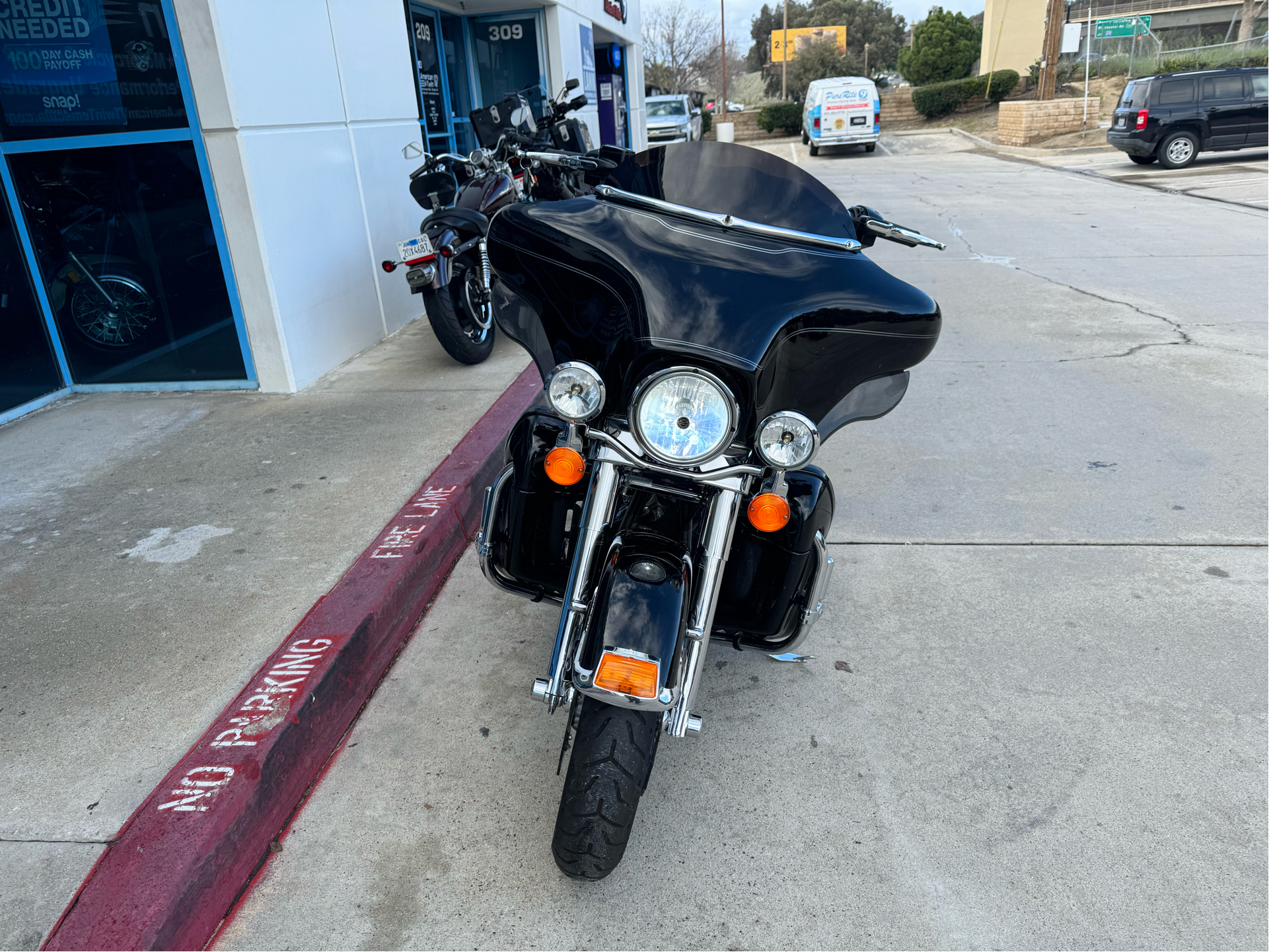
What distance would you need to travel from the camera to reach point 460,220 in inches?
204

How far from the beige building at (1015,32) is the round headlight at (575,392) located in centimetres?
4316

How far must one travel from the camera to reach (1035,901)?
2049 millimetres

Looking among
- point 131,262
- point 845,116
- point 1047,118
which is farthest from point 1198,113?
point 131,262

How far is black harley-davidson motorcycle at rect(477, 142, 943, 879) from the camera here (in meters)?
1.91

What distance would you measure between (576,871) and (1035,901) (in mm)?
1057

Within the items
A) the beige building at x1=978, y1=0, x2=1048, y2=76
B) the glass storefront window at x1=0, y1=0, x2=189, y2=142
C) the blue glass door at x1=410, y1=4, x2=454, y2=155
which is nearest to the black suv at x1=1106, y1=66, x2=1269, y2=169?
the blue glass door at x1=410, y1=4, x2=454, y2=155

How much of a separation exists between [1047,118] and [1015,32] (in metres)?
18.3

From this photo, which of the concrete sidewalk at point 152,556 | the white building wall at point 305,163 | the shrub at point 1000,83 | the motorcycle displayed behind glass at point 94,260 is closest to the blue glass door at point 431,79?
the white building wall at point 305,163

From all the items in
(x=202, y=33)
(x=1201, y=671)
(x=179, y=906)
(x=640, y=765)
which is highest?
(x=202, y=33)

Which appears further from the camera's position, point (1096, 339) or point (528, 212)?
point (1096, 339)

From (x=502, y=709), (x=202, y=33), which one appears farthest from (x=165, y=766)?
(x=202, y=33)

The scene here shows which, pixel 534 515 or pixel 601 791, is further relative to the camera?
pixel 534 515

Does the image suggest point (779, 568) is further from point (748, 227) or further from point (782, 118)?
point (782, 118)

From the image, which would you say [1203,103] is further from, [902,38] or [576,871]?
[902,38]
